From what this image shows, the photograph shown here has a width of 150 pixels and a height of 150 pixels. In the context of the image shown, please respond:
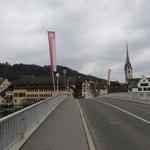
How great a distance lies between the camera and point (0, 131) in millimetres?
10055

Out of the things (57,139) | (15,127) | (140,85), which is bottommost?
(57,139)

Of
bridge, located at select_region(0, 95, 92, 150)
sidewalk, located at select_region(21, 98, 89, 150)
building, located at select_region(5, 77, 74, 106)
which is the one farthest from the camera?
building, located at select_region(5, 77, 74, 106)

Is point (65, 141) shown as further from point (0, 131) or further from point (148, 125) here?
point (148, 125)

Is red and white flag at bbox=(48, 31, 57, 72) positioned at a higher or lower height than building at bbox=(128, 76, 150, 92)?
lower

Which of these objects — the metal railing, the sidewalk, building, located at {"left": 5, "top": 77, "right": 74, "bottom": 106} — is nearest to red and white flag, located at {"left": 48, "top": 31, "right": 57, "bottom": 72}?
the sidewalk

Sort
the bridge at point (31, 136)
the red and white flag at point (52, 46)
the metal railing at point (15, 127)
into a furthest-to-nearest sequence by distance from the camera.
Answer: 1. the red and white flag at point (52, 46)
2. the bridge at point (31, 136)
3. the metal railing at point (15, 127)

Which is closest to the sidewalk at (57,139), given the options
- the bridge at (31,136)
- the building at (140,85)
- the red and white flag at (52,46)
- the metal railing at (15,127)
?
the bridge at (31,136)

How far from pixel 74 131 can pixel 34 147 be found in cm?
468

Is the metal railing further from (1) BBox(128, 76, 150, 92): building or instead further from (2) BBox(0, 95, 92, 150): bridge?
(1) BBox(128, 76, 150, 92): building

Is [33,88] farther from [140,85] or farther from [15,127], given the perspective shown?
[15,127]

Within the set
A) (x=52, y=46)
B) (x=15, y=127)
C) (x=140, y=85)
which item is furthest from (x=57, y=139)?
(x=140, y=85)

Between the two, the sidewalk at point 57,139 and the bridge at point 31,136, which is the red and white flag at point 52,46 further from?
the bridge at point 31,136

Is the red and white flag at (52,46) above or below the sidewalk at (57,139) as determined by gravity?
above

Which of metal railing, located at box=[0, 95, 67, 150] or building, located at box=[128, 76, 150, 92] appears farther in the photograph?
building, located at box=[128, 76, 150, 92]
